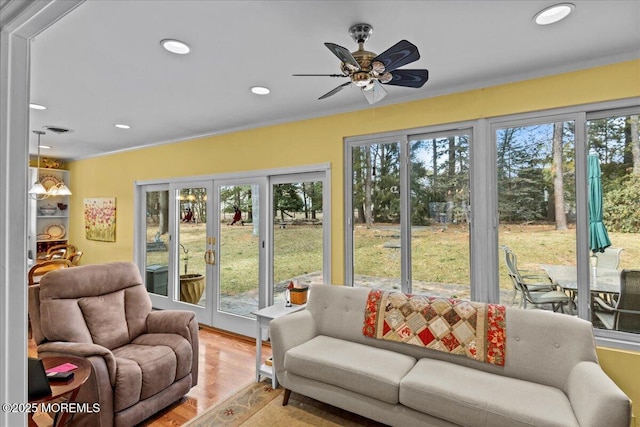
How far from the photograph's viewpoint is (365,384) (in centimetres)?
226

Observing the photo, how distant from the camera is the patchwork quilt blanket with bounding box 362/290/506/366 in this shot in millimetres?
2387

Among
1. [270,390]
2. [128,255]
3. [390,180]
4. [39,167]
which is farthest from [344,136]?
[39,167]

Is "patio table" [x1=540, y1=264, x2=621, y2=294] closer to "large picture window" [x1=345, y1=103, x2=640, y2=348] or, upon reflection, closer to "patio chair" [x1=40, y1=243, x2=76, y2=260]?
"large picture window" [x1=345, y1=103, x2=640, y2=348]

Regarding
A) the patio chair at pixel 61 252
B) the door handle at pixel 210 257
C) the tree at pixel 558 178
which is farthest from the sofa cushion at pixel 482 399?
the patio chair at pixel 61 252

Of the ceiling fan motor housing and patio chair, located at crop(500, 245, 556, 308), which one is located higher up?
the ceiling fan motor housing

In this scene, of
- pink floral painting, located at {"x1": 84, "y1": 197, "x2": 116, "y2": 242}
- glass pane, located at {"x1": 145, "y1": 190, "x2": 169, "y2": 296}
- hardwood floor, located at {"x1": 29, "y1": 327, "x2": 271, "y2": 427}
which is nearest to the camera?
hardwood floor, located at {"x1": 29, "y1": 327, "x2": 271, "y2": 427}

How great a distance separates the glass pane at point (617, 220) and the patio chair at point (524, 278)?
0.30m

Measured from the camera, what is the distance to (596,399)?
1.72m

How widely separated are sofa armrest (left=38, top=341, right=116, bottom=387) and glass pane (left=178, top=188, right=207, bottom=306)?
2.30 m

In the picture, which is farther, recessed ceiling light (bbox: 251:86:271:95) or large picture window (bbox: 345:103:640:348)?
recessed ceiling light (bbox: 251:86:271:95)

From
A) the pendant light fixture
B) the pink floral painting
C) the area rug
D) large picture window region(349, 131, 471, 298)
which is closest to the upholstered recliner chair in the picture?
the area rug

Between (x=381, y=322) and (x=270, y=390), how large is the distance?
45.0 inches

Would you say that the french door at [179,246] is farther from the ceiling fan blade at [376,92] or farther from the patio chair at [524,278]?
the patio chair at [524,278]

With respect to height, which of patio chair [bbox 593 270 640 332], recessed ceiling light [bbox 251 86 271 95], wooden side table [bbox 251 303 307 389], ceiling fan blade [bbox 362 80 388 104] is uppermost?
recessed ceiling light [bbox 251 86 271 95]
